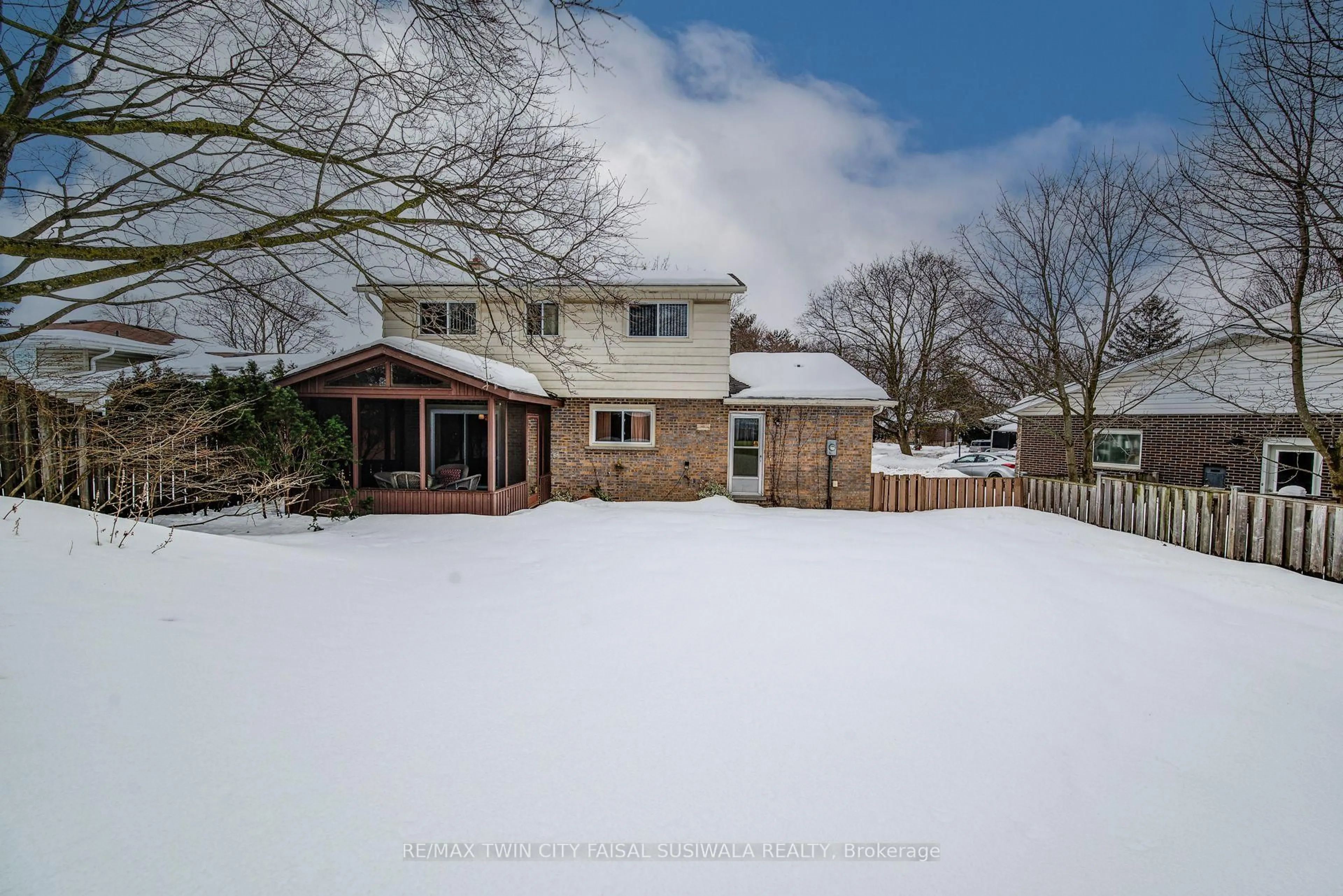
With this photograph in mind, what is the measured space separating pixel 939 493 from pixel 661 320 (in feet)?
25.6

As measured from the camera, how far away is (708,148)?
10.5 meters

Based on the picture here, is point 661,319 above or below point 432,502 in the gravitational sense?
above

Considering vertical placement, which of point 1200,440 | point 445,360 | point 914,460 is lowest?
point 914,460

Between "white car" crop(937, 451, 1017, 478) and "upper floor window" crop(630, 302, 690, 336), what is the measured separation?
14854 mm

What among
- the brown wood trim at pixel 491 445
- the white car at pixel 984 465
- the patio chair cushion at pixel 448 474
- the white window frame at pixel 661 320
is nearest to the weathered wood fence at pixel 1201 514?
the white window frame at pixel 661 320

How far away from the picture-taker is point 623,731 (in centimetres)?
304

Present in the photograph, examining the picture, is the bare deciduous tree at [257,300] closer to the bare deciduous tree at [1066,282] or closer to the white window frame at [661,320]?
the white window frame at [661,320]

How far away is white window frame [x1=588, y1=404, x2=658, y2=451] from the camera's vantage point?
43.8 ft

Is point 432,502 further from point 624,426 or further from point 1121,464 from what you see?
point 1121,464

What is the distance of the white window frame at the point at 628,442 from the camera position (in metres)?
13.3

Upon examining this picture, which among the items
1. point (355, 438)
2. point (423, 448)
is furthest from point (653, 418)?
point (355, 438)

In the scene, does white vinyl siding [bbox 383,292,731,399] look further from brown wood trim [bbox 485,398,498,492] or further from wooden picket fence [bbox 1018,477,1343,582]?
wooden picket fence [bbox 1018,477,1343,582]

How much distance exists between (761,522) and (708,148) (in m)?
7.29

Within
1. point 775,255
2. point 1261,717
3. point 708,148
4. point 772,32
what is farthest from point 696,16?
point 775,255
